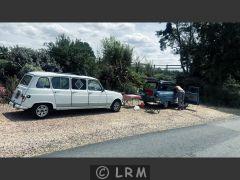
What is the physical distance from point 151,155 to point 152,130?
3504 millimetres

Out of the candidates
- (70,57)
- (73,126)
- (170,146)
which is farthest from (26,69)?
(170,146)

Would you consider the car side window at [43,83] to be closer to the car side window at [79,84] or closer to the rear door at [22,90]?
the rear door at [22,90]

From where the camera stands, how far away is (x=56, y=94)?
11953 millimetres

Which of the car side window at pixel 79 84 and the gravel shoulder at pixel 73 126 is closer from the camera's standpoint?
the gravel shoulder at pixel 73 126

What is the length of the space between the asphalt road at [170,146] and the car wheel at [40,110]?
3.45 metres

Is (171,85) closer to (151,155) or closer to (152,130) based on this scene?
(152,130)

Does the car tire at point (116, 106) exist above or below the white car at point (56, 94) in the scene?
below

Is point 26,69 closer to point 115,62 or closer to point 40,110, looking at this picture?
point 40,110

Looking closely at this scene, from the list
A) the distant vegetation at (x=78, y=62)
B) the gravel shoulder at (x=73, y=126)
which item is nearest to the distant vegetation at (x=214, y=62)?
the distant vegetation at (x=78, y=62)

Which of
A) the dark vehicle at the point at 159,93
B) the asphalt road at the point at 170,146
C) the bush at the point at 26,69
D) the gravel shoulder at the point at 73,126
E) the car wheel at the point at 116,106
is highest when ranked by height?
the bush at the point at 26,69

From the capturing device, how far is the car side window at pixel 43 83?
1153 cm

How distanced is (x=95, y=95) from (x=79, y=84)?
36.6 inches

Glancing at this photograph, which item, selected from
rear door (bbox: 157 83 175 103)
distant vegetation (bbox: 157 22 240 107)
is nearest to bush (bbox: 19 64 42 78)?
rear door (bbox: 157 83 175 103)

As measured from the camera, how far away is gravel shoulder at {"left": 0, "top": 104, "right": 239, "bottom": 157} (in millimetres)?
8406
